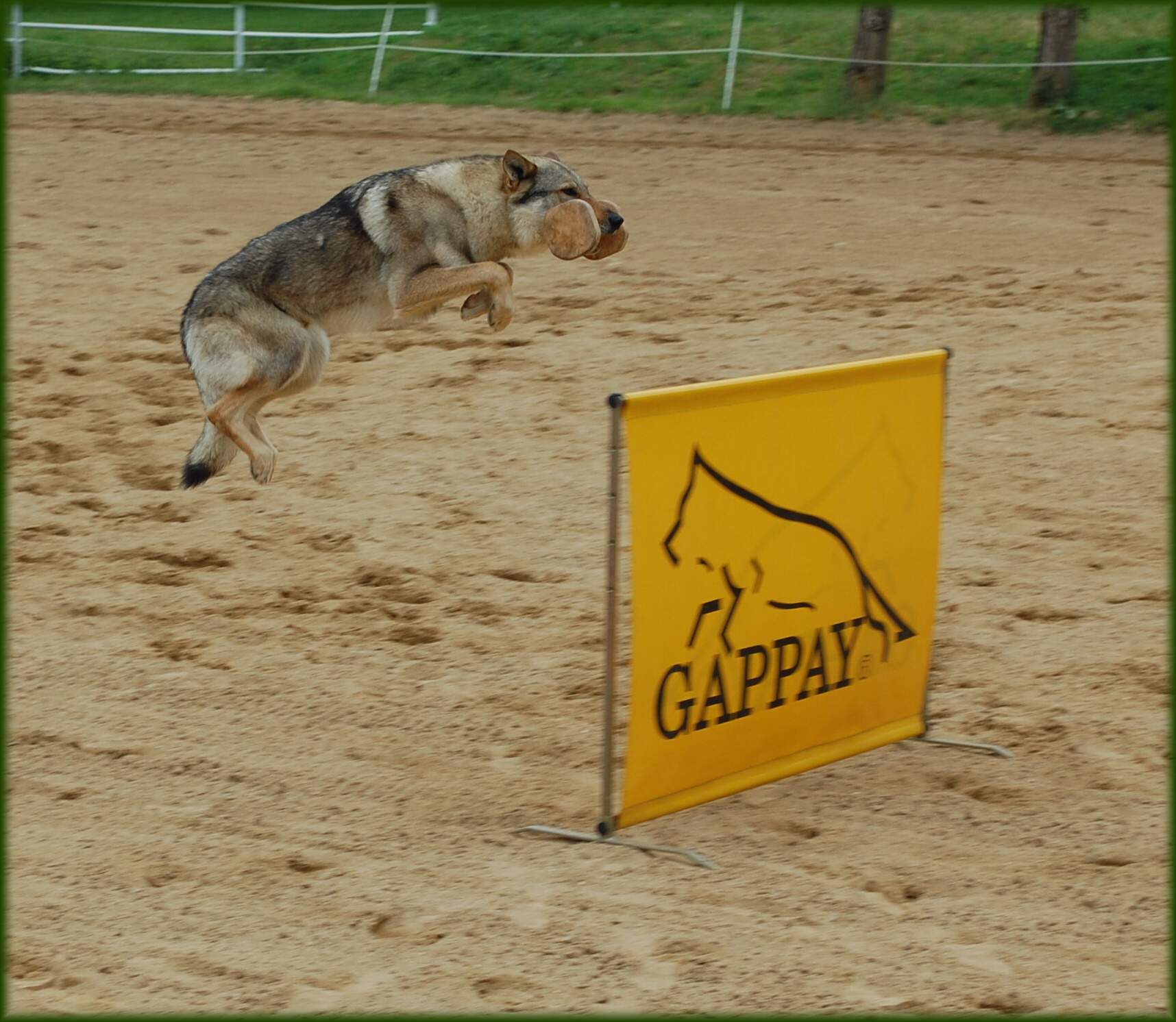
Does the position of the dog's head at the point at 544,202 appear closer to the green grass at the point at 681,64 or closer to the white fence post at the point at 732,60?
the green grass at the point at 681,64

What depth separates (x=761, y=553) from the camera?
479cm

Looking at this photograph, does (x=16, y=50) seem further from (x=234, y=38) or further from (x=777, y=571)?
(x=777, y=571)

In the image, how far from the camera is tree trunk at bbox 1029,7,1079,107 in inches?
647

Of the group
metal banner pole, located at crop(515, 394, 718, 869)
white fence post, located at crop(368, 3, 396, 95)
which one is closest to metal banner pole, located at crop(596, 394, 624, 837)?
metal banner pole, located at crop(515, 394, 718, 869)

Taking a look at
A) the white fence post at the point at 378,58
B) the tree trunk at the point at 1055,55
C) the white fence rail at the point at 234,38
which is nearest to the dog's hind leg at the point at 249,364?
the tree trunk at the point at 1055,55

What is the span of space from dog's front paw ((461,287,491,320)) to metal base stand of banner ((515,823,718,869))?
2.10 metres

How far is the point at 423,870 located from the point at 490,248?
103 inches

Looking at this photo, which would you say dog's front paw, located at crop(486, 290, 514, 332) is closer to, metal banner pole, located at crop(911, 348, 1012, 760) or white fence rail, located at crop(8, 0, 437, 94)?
metal banner pole, located at crop(911, 348, 1012, 760)

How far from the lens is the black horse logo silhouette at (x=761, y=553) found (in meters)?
4.58

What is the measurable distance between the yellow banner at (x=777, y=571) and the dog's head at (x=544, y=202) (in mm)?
1280

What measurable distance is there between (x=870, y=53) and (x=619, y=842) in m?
14.6

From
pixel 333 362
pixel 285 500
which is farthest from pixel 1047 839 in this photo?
pixel 333 362

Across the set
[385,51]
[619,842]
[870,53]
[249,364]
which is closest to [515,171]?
[249,364]

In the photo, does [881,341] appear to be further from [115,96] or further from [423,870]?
[115,96]
